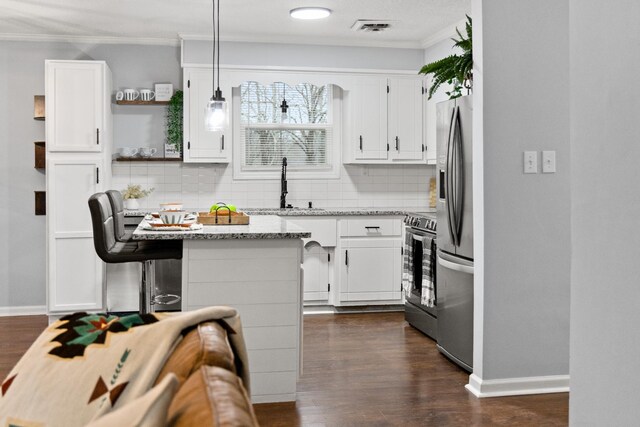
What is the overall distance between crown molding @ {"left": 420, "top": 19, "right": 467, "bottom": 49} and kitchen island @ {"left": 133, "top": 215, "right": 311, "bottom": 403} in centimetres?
287

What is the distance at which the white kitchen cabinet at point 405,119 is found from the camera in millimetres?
6141

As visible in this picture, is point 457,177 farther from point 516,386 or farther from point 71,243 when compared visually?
point 71,243

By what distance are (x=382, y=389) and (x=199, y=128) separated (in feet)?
10.2

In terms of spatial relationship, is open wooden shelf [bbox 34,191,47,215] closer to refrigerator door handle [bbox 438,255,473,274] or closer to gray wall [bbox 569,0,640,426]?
refrigerator door handle [bbox 438,255,473,274]

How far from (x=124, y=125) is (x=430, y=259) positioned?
3.11 m

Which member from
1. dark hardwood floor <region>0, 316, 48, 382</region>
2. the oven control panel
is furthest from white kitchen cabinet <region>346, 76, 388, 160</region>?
dark hardwood floor <region>0, 316, 48, 382</region>

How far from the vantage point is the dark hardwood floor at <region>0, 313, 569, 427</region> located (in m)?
3.26

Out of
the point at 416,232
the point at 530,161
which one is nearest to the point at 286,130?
the point at 416,232

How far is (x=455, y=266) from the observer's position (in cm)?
406

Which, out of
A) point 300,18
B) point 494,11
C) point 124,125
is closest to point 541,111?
point 494,11

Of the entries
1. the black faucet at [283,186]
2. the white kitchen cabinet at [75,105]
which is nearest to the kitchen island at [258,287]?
the white kitchen cabinet at [75,105]

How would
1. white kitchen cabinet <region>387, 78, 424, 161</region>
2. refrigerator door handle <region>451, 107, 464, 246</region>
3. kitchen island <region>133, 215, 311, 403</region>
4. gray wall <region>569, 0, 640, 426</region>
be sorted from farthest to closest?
white kitchen cabinet <region>387, 78, 424, 161</region>
refrigerator door handle <region>451, 107, 464, 246</region>
kitchen island <region>133, 215, 311, 403</region>
gray wall <region>569, 0, 640, 426</region>

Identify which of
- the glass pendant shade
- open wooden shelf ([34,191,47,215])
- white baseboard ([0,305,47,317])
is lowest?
white baseboard ([0,305,47,317])

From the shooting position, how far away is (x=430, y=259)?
4676 millimetres
